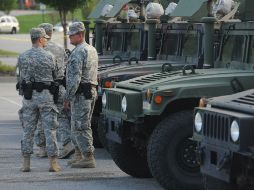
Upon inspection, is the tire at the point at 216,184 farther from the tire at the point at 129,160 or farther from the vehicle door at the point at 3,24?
the vehicle door at the point at 3,24

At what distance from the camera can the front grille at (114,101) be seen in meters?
9.74

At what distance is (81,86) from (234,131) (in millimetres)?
3952

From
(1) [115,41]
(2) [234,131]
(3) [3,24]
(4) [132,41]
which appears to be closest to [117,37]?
(1) [115,41]

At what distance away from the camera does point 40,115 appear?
418 inches

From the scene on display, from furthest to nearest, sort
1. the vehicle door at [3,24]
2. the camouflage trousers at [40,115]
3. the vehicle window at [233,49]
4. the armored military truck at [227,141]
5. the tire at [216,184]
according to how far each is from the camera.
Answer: the vehicle door at [3,24] → the camouflage trousers at [40,115] → the vehicle window at [233,49] → the tire at [216,184] → the armored military truck at [227,141]

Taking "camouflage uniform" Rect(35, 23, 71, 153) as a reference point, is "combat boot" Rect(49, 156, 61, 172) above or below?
below

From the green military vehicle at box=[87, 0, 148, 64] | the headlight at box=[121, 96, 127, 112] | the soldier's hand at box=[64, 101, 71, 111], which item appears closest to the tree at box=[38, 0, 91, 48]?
the green military vehicle at box=[87, 0, 148, 64]

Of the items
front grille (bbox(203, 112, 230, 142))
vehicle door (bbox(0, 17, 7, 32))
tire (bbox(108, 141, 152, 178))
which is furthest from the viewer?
vehicle door (bbox(0, 17, 7, 32))

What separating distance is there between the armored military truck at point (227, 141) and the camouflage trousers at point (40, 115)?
334 cm

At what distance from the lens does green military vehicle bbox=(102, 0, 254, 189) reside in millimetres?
8945

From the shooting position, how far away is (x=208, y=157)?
7.27m

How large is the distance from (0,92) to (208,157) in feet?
54.2

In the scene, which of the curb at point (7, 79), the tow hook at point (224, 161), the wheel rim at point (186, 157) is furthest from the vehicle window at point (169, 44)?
the curb at point (7, 79)

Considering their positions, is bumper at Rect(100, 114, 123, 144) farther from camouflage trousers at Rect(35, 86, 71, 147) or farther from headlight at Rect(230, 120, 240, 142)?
headlight at Rect(230, 120, 240, 142)
